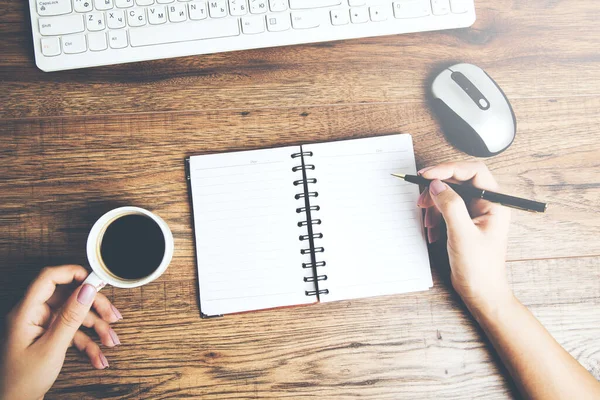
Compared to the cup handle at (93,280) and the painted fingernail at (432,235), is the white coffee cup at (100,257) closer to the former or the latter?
the cup handle at (93,280)

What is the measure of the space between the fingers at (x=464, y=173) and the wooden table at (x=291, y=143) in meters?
0.05

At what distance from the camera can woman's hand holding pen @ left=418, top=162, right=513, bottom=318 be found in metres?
0.70

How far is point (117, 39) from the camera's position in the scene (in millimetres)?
711

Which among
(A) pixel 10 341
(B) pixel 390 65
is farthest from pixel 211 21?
(A) pixel 10 341

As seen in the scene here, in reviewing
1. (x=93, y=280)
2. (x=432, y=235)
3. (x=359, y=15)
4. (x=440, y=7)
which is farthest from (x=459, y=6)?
(x=93, y=280)

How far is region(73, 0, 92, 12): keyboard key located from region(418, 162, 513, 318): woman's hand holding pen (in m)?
0.57

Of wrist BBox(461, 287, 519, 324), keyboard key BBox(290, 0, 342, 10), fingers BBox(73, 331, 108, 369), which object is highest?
keyboard key BBox(290, 0, 342, 10)

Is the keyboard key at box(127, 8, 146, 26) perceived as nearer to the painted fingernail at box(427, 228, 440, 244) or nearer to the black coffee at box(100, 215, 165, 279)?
the black coffee at box(100, 215, 165, 279)

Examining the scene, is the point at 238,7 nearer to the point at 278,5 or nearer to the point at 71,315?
the point at 278,5

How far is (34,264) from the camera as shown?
74cm

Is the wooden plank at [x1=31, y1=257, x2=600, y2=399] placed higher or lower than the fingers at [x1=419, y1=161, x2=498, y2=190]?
lower

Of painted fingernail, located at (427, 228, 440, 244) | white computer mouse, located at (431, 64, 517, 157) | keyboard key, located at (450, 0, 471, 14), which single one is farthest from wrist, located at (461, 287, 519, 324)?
keyboard key, located at (450, 0, 471, 14)

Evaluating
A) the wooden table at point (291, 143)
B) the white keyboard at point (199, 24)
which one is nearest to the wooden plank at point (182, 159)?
the wooden table at point (291, 143)

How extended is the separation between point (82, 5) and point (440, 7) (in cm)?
55
